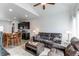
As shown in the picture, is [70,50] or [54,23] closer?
[70,50]

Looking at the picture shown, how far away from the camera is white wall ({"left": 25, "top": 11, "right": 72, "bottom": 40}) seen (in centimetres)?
232

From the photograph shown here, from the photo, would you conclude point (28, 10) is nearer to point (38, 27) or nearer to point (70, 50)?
point (38, 27)

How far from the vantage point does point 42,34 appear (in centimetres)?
239

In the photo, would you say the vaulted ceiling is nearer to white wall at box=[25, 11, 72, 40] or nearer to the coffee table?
white wall at box=[25, 11, 72, 40]

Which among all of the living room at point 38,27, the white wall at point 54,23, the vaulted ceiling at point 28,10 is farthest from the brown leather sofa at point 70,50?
the vaulted ceiling at point 28,10

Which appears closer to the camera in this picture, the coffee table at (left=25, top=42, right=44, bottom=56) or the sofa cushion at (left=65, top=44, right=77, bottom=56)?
the sofa cushion at (left=65, top=44, right=77, bottom=56)

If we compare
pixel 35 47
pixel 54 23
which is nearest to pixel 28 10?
pixel 54 23

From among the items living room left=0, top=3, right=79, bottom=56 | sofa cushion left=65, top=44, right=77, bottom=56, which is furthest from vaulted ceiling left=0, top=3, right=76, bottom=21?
sofa cushion left=65, top=44, right=77, bottom=56

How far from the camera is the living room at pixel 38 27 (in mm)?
2295

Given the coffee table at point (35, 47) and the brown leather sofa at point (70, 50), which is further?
the coffee table at point (35, 47)

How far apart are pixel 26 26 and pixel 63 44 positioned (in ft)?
2.71

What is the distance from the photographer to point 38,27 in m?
2.39

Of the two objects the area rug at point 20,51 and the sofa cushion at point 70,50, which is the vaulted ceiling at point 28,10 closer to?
the area rug at point 20,51

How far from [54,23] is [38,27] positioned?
33 cm
